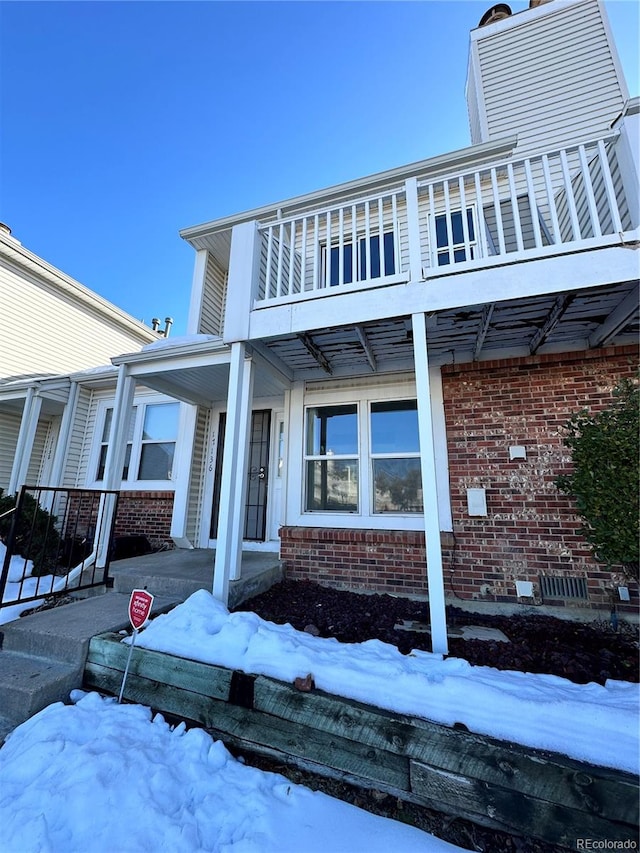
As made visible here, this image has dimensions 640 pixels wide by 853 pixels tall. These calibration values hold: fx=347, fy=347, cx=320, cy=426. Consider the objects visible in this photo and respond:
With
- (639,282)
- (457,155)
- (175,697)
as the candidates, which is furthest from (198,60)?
(175,697)

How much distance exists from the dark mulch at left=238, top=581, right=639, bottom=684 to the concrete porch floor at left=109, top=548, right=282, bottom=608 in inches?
6.3

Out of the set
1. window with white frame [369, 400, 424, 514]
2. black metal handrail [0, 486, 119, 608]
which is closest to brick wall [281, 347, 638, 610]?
window with white frame [369, 400, 424, 514]

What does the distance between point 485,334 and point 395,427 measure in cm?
147

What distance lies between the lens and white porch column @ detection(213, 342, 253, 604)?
3.14 m

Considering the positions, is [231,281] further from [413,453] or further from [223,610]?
[223,610]

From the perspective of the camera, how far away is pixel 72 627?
2553 mm

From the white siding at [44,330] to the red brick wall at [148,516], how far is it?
4218 millimetres

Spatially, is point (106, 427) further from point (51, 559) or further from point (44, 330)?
point (51, 559)

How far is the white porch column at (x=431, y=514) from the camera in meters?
2.44

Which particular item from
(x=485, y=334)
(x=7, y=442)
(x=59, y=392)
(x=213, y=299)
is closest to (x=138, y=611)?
(x=485, y=334)

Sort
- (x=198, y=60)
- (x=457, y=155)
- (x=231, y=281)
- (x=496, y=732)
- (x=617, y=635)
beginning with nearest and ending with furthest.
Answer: (x=496, y=732) → (x=617, y=635) → (x=231, y=281) → (x=457, y=155) → (x=198, y=60)

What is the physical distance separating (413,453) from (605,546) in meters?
1.97

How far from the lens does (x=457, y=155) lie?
4910 mm

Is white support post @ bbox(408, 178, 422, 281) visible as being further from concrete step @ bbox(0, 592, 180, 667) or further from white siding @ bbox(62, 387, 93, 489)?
white siding @ bbox(62, 387, 93, 489)
